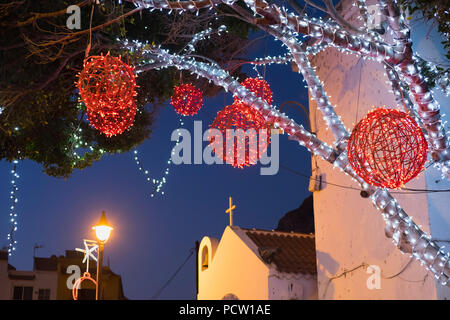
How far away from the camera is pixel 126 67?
6.32 m

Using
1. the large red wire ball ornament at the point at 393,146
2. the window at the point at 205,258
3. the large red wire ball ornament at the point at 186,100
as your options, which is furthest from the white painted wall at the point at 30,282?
the large red wire ball ornament at the point at 393,146

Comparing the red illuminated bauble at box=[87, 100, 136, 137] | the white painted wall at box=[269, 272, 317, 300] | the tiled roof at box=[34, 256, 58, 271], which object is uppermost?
the tiled roof at box=[34, 256, 58, 271]

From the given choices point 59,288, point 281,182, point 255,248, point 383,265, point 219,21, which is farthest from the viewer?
point 59,288

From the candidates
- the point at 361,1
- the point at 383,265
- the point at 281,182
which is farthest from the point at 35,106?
the point at 281,182

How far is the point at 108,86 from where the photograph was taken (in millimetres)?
6492

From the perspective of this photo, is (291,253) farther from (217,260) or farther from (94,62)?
(94,62)

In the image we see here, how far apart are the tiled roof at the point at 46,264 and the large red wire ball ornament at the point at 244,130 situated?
105ft

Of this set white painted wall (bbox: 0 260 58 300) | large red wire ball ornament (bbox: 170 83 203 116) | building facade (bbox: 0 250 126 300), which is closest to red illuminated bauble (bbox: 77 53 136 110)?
large red wire ball ornament (bbox: 170 83 203 116)

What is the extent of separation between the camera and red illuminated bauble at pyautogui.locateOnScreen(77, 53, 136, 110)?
6.37 metres

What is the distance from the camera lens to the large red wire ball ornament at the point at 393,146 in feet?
17.0

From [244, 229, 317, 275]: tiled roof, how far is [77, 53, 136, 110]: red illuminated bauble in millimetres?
7450

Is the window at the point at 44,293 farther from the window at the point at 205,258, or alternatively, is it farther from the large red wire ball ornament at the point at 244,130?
the large red wire ball ornament at the point at 244,130

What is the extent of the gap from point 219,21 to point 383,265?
5538 mm

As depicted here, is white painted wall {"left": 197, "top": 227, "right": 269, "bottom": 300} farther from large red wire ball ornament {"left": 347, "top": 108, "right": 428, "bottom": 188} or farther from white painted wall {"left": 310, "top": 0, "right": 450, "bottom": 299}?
large red wire ball ornament {"left": 347, "top": 108, "right": 428, "bottom": 188}
